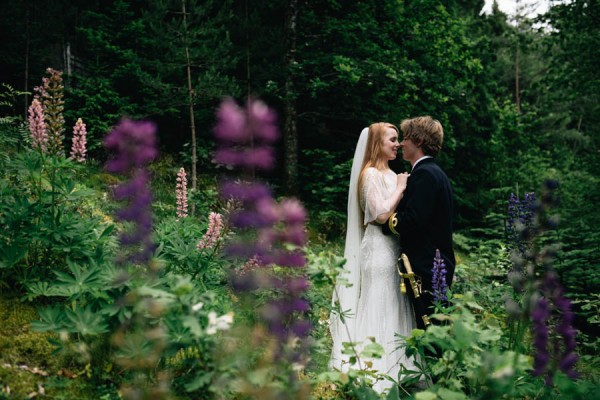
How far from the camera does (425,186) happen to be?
139 inches

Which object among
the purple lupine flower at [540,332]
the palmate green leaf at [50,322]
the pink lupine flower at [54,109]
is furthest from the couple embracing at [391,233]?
the pink lupine flower at [54,109]

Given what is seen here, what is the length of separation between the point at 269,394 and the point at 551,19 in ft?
37.5

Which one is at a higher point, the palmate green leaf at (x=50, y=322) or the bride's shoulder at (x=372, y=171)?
the bride's shoulder at (x=372, y=171)

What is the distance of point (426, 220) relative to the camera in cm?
350

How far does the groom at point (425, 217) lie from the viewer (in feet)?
11.5

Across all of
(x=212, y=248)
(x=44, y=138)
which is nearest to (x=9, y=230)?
(x=44, y=138)

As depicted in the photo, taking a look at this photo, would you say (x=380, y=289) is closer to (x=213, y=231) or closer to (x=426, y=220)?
(x=426, y=220)

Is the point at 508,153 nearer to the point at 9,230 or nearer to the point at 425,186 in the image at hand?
the point at 425,186

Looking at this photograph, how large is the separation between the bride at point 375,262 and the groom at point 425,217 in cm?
19

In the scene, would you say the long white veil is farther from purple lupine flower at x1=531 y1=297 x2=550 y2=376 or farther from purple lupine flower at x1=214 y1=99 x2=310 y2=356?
purple lupine flower at x1=531 y1=297 x2=550 y2=376

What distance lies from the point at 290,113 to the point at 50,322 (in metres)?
7.66

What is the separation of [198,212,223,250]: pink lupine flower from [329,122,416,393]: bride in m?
1.32

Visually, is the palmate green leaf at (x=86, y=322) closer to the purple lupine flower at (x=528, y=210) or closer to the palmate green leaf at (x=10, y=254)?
the palmate green leaf at (x=10, y=254)

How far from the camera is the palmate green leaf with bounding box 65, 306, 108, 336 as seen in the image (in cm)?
219
